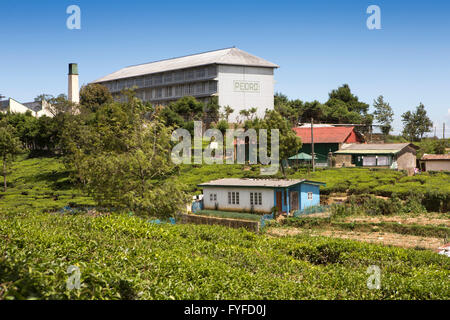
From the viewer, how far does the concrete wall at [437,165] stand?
49.8 m

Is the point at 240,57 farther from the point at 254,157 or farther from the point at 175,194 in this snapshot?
the point at 175,194

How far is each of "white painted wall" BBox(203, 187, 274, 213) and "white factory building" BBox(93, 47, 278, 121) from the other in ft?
142

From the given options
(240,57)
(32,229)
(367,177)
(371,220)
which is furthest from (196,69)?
Result: (32,229)

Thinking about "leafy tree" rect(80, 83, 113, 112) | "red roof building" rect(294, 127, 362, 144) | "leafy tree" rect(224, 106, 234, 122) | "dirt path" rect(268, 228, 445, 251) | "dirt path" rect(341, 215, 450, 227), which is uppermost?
"leafy tree" rect(80, 83, 113, 112)

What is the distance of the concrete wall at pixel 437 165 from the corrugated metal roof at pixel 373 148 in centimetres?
365

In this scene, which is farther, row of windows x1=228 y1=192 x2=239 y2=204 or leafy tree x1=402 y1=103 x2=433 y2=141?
leafy tree x1=402 y1=103 x2=433 y2=141

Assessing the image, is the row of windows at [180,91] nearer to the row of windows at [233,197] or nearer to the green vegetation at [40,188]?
the green vegetation at [40,188]

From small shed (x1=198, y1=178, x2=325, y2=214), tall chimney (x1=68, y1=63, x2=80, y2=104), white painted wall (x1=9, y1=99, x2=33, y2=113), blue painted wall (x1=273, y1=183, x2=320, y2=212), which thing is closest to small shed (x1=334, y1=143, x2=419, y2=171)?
small shed (x1=198, y1=178, x2=325, y2=214)

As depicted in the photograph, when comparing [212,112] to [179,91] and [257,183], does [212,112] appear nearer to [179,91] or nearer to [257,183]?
[179,91]

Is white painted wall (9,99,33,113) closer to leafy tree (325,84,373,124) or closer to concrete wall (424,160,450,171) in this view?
leafy tree (325,84,373,124)

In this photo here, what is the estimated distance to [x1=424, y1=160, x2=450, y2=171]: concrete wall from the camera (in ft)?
163

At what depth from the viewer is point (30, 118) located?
71.3 meters

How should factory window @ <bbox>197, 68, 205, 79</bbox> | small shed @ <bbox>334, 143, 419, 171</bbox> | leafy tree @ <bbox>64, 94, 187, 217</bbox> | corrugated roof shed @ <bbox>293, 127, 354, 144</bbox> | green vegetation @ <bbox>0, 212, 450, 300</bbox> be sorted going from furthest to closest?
factory window @ <bbox>197, 68, 205, 79</bbox> < corrugated roof shed @ <bbox>293, 127, 354, 144</bbox> < small shed @ <bbox>334, 143, 419, 171</bbox> < leafy tree @ <bbox>64, 94, 187, 217</bbox> < green vegetation @ <bbox>0, 212, 450, 300</bbox>

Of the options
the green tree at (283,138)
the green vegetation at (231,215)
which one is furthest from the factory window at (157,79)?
the green vegetation at (231,215)
